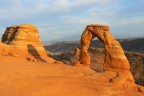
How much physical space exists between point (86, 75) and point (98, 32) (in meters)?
3.66

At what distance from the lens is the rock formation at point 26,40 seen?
2439cm

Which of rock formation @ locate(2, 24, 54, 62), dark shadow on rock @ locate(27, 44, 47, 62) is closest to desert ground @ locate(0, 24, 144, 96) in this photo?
rock formation @ locate(2, 24, 54, 62)

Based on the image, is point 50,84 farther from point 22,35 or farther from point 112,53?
point 22,35

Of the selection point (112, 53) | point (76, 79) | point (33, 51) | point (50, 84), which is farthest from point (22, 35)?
point (50, 84)

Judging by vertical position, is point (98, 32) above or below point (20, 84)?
above

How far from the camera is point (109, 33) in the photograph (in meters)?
16.6

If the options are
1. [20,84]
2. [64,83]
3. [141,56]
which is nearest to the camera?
[20,84]

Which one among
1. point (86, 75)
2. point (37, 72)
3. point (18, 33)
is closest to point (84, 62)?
point (86, 75)

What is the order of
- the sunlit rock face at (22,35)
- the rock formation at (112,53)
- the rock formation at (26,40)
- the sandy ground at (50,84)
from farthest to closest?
1. the sunlit rock face at (22,35)
2. the rock formation at (26,40)
3. the rock formation at (112,53)
4. the sandy ground at (50,84)

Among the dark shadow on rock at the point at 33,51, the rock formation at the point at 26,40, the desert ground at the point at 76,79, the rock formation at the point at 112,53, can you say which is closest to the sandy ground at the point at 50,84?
the desert ground at the point at 76,79

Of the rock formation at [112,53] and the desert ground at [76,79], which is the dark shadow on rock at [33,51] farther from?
the rock formation at [112,53]

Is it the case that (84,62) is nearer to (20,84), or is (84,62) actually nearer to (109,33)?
(109,33)

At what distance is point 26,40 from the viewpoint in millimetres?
25500

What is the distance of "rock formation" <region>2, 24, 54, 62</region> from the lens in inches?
960
